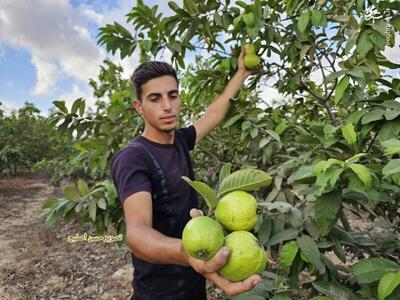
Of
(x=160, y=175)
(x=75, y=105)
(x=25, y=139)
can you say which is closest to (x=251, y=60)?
(x=160, y=175)

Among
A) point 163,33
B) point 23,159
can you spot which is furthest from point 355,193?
point 23,159

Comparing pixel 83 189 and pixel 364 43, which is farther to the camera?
pixel 83 189

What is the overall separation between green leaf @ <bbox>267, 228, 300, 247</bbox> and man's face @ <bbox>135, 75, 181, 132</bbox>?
700 mm

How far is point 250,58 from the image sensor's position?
2.13m

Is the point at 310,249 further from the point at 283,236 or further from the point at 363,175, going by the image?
the point at 363,175

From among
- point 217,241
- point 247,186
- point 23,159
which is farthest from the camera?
point 23,159

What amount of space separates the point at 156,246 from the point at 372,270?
74 cm

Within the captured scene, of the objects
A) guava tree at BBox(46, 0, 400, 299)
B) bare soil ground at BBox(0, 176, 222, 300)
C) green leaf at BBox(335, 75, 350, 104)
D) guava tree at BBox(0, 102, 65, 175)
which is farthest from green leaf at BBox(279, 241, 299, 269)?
guava tree at BBox(0, 102, 65, 175)

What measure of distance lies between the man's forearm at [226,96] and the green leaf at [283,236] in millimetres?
1051

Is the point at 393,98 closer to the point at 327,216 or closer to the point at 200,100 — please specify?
the point at 327,216

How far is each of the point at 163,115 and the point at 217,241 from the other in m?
0.93

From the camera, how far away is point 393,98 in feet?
4.70

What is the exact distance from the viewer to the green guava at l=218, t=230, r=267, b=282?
92 cm

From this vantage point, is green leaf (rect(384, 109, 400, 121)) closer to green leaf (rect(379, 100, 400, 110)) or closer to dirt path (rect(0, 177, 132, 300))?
green leaf (rect(379, 100, 400, 110))
